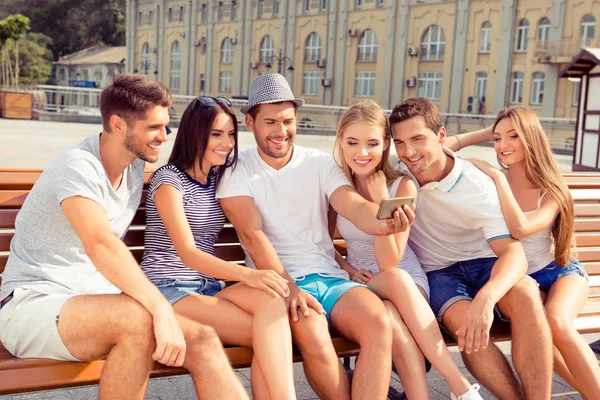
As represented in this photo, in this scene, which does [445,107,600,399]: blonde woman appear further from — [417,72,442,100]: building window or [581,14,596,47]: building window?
[417,72,442,100]: building window

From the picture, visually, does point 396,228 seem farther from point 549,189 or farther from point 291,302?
point 549,189

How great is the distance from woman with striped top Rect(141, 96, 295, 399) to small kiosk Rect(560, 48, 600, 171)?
51.9ft

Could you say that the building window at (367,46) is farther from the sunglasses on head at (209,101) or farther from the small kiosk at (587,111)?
the sunglasses on head at (209,101)

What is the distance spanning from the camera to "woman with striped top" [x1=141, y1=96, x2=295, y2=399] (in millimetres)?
3031

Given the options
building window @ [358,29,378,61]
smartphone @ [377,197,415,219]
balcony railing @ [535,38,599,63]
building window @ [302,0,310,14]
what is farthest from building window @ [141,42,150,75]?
smartphone @ [377,197,415,219]

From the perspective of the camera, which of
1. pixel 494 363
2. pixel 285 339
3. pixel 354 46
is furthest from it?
pixel 354 46

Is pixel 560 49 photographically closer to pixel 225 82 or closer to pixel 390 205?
pixel 225 82

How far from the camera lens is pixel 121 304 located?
111 inches

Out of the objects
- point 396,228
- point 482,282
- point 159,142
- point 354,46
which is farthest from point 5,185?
point 354,46

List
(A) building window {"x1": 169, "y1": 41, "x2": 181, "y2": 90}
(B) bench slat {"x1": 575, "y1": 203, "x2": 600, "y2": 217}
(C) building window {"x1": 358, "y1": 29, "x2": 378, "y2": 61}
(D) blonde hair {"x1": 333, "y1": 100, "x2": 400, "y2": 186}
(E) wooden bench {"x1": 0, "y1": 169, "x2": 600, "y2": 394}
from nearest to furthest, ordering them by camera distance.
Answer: (E) wooden bench {"x1": 0, "y1": 169, "x2": 600, "y2": 394} → (D) blonde hair {"x1": 333, "y1": 100, "x2": 400, "y2": 186} → (B) bench slat {"x1": 575, "y1": 203, "x2": 600, "y2": 217} → (C) building window {"x1": 358, "y1": 29, "x2": 378, "y2": 61} → (A) building window {"x1": 169, "y1": 41, "x2": 181, "y2": 90}

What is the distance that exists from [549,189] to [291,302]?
1544mm

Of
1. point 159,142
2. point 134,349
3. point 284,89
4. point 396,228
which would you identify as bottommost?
point 134,349

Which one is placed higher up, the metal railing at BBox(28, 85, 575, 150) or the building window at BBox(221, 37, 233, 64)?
the building window at BBox(221, 37, 233, 64)

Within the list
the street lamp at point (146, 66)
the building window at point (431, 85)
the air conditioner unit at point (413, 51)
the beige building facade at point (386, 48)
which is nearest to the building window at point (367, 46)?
the beige building facade at point (386, 48)
